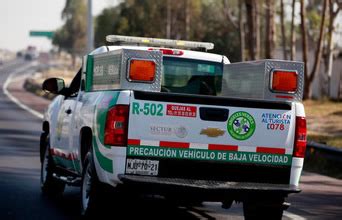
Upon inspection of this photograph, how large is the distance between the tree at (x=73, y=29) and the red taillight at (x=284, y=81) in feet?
471

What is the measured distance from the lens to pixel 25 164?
689 inches

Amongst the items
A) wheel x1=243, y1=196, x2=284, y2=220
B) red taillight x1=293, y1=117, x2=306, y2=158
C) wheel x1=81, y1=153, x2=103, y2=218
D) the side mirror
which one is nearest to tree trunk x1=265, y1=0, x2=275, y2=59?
the side mirror

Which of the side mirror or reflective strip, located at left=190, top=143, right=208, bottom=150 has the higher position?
the side mirror

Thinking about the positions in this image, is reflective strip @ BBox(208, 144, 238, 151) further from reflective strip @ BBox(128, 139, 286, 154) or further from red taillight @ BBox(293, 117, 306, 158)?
red taillight @ BBox(293, 117, 306, 158)

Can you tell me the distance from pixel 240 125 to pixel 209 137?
1.10ft

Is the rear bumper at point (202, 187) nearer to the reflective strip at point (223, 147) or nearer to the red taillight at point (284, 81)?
the reflective strip at point (223, 147)

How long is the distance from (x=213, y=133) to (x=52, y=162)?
3.74 meters

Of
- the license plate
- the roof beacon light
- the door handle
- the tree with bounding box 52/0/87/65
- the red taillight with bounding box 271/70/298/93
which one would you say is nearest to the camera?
the license plate

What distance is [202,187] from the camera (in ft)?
30.9

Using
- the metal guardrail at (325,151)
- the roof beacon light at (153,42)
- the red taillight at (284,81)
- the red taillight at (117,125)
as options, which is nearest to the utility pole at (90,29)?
the metal guardrail at (325,151)

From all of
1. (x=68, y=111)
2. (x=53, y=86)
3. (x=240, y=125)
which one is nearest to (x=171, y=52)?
(x=68, y=111)

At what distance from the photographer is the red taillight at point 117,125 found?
30.8ft

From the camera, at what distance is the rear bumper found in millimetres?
9336

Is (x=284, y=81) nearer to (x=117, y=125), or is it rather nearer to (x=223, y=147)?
(x=223, y=147)
